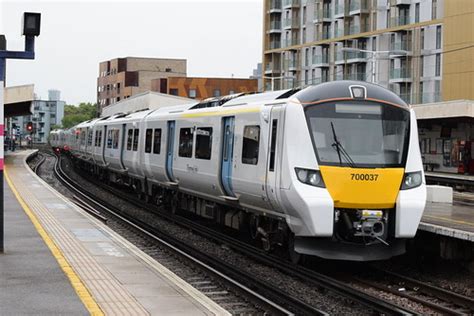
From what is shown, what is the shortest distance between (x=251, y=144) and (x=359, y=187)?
2.76 m

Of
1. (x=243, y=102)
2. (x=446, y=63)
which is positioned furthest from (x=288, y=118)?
(x=446, y=63)

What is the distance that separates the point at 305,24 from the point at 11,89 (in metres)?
39.5

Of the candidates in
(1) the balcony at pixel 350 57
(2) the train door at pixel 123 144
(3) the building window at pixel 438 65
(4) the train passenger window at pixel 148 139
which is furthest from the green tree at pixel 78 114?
(4) the train passenger window at pixel 148 139

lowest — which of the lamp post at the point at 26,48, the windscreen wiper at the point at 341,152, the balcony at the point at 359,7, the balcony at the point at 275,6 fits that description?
the windscreen wiper at the point at 341,152

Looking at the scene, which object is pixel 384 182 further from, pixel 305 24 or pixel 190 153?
pixel 305 24

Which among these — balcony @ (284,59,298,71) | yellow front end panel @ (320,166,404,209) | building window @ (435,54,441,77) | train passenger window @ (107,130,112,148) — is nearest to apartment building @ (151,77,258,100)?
balcony @ (284,59,298,71)

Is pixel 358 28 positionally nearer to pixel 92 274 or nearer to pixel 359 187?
pixel 359 187

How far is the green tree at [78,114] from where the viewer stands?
497 ft

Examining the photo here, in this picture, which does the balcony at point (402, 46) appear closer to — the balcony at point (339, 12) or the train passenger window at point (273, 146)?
the balcony at point (339, 12)

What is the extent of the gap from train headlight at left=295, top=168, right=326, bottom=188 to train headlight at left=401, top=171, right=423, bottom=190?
1.44m

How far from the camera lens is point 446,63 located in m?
56.8

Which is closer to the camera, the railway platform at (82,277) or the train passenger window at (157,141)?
the railway platform at (82,277)

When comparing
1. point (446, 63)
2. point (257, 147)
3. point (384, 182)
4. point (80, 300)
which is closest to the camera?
point (80, 300)

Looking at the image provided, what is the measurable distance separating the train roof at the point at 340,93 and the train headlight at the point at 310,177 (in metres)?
1.15
